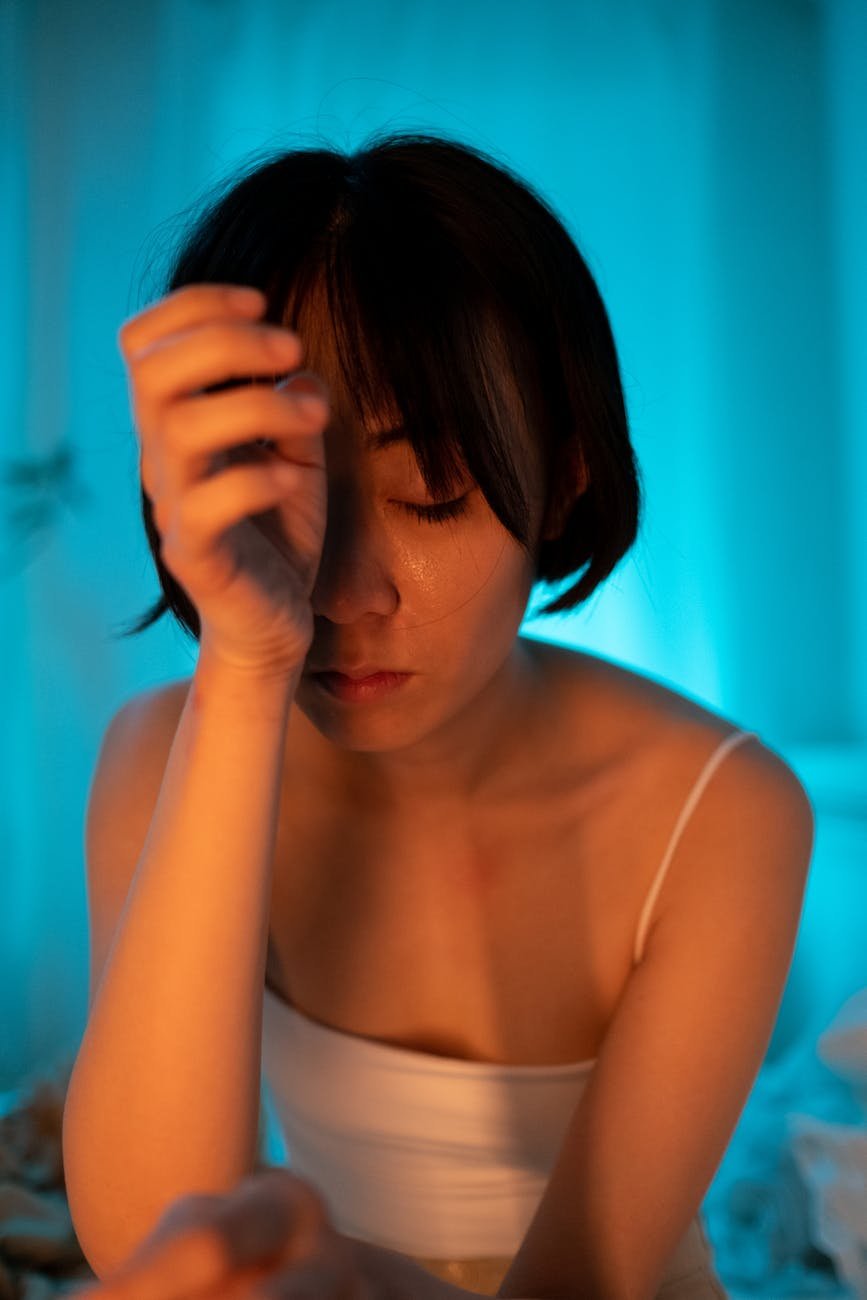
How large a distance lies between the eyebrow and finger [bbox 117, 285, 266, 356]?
20 cm

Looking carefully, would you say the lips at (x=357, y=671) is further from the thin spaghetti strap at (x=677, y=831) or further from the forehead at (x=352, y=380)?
the thin spaghetti strap at (x=677, y=831)

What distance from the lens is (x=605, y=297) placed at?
2.05 metres

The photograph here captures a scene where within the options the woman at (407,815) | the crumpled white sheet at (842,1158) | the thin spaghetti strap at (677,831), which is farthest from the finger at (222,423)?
the crumpled white sheet at (842,1158)

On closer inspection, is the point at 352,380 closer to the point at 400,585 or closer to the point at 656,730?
the point at 400,585

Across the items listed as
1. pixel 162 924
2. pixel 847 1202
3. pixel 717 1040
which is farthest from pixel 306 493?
pixel 847 1202

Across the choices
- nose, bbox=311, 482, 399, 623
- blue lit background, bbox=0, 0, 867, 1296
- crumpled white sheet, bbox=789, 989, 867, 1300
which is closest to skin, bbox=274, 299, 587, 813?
nose, bbox=311, 482, 399, 623

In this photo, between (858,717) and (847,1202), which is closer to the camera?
(847,1202)

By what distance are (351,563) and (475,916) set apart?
0.42 meters

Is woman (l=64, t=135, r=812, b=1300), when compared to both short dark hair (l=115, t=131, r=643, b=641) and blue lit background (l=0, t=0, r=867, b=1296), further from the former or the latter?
blue lit background (l=0, t=0, r=867, b=1296)

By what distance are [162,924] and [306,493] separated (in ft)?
0.84

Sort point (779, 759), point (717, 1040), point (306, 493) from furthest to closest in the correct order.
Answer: point (779, 759) < point (717, 1040) < point (306, 493)

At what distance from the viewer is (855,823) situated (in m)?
1.97

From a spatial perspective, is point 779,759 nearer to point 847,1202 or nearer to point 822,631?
point 847,1202

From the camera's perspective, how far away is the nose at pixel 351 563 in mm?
796
